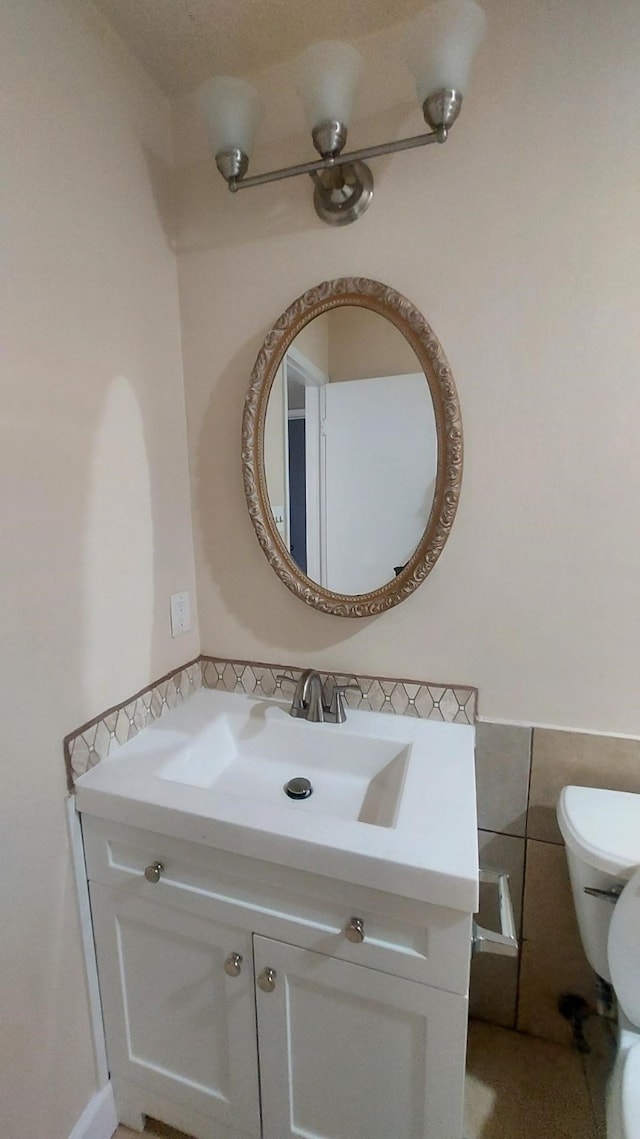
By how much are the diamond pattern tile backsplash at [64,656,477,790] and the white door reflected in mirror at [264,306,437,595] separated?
275mm

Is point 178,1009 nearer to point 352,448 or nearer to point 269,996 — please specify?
point 269,996

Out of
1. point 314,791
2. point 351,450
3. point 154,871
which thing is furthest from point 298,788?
point 351,450

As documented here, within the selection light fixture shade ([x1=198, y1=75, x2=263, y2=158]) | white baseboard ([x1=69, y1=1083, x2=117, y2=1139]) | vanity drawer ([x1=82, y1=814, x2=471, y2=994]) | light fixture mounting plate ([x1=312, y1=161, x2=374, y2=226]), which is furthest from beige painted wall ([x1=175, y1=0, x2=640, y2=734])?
white baseboard ([x1=69, y1=1083, x2=117, y2=1139])

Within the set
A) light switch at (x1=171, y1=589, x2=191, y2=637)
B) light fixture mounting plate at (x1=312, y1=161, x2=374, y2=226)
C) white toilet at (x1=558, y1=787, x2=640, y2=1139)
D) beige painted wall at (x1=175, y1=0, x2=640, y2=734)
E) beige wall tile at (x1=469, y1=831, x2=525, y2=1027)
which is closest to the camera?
white toilet at (x1=558, y1=787, x2=640, y2=1139)

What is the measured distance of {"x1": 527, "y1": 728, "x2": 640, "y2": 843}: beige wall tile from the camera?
1.09 metres

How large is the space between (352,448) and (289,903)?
95cm

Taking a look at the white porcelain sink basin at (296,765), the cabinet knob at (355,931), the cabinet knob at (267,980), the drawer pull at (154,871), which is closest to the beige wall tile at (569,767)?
the white porcelain sink basin at (296,765)

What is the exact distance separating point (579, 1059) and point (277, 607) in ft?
4.50

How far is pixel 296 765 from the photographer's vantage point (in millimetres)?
1218

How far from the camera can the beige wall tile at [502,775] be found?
115cm

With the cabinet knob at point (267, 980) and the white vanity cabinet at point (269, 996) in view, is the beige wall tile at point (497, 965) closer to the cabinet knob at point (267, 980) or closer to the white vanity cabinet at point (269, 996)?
the white vanity cabinet at point (269, 996)

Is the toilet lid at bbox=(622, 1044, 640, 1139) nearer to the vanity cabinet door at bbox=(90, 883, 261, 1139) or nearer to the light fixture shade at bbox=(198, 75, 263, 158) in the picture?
the vanity cabinet door at bbox=(90, 883, 261, 1139)

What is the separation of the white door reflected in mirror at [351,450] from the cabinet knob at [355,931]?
68cm

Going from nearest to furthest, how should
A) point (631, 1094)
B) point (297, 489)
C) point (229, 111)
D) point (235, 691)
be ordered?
point (631, 1094) < point (229, 111) < point (297, 489) < point (235, 691)
